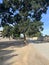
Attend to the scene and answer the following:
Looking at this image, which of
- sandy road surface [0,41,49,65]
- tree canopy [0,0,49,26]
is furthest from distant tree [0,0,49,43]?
sandy road surface [0,41,49,65]

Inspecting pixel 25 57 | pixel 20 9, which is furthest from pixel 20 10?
pixel 25 57

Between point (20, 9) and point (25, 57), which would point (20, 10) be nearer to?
point (20, 9)

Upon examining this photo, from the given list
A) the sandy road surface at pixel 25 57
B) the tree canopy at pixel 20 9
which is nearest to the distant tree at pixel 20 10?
the tree canopy at pixel 20 9

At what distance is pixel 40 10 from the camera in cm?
5238

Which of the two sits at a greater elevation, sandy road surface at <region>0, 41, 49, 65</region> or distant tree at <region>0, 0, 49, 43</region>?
distant tree at <region>0, 0, 49, 43</region>

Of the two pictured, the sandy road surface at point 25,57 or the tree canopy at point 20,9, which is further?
the tree canopy at point 20,9

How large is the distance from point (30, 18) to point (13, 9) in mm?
4017

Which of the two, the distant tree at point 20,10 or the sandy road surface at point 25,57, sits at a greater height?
the distant tree at point 20,10

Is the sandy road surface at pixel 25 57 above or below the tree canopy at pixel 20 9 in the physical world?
below

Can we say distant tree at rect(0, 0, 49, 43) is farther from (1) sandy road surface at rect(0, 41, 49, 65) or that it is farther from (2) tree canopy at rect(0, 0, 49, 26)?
(1) sandy road surface at rect(0, 41, 49, 65)

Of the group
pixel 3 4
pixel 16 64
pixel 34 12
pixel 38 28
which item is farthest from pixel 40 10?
pixel 16 64

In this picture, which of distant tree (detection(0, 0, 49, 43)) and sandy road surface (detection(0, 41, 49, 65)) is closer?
sandy road surface (detection(0, 41, 49, 65))

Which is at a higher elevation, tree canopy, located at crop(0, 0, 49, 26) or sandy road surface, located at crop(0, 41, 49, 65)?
tree canopy, located at crop(0, 0, 49, 26)

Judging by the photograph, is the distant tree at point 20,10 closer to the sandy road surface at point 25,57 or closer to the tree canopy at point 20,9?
the tree canopy at point 20,9
